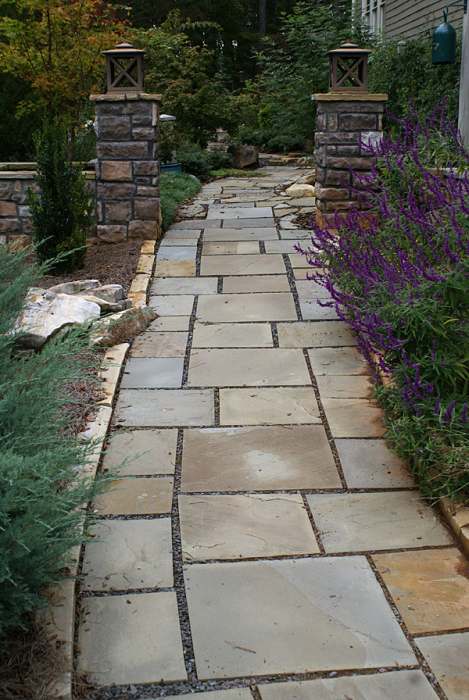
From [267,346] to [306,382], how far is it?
0.57 meters

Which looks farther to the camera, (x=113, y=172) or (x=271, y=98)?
(x=271, y=98)

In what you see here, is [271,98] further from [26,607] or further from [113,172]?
[26,607]

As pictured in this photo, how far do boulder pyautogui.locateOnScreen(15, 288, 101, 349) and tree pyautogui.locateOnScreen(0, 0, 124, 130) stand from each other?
4.17m

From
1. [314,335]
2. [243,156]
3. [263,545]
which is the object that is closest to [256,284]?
[314,335]

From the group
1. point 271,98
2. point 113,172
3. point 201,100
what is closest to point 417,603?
point 113,172

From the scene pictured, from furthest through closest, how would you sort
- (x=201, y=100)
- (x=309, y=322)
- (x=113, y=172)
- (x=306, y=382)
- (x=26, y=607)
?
(x=201, y=100) < (x=113, y=172) < (x=309, y=322) < (x=306, y=382) < (x=26, y=607)

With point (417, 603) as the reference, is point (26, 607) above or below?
above

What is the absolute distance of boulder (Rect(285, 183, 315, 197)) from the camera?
8.72m

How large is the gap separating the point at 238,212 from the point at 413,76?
3.95 metres

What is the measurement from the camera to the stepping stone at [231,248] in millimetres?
6547

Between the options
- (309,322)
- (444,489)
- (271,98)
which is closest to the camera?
(444,489)

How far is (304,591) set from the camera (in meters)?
2.43

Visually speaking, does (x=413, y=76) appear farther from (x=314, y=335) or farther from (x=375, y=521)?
(x=375, y=521)

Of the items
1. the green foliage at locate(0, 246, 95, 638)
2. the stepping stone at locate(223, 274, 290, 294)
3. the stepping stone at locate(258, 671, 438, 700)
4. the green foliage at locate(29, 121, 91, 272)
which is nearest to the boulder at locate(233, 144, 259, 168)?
the green foliage at locate(29, 121, 91, 272)
